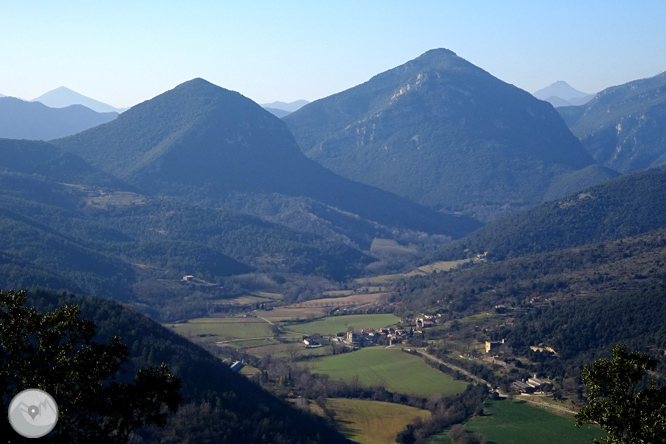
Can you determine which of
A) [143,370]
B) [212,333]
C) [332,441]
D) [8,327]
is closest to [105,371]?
[143,370]

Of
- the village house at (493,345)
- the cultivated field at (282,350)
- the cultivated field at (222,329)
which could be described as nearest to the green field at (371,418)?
the cultivated field at (282,350)

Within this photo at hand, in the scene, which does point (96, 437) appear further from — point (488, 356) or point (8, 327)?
point (488, 356)

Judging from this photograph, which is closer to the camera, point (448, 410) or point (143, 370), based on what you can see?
point (143, 370)

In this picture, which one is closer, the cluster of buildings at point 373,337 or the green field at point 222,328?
the cluster of buildings at point 373,337

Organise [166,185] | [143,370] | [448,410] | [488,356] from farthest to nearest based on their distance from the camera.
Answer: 1. [166,185]
2. [488,356]
3. [448,410]
4. [143,370]

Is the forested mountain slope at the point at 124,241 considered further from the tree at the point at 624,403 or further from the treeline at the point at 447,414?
the tree at the point at 624,403

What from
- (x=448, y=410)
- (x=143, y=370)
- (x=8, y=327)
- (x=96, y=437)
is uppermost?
(x=8, y=327)

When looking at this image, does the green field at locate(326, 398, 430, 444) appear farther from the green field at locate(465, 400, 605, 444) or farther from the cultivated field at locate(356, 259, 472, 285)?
the cultivated field at locate(356, 259, 472, 285)
